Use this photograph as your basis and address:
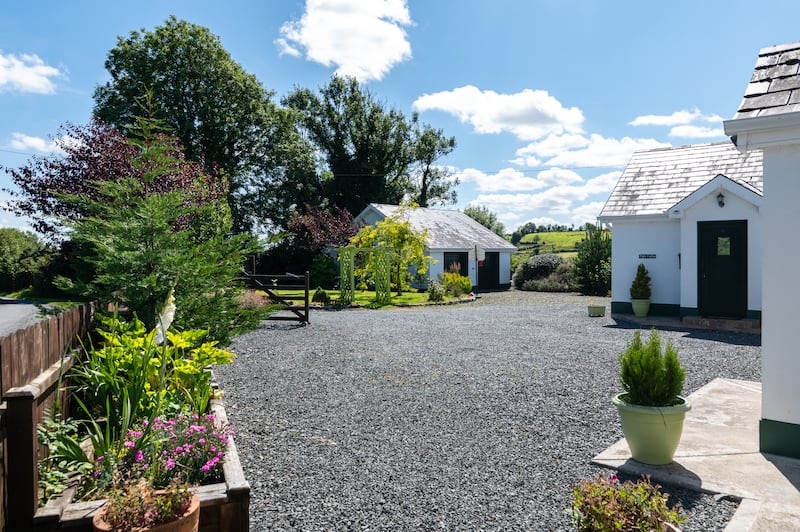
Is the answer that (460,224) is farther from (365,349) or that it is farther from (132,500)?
(132,500)

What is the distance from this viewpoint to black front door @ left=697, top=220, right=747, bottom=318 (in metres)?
13.6

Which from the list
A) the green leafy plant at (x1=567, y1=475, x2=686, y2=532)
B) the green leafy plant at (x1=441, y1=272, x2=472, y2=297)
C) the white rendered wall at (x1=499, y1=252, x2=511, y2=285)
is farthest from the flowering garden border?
the white rendered wall at (x1=499, y1=252, x2=511, y2=285)

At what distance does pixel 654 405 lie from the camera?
456 cm

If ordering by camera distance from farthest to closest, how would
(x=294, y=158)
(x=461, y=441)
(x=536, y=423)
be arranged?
(x=294, y=158)
(x=536, y=423)
(x=461, y=441)

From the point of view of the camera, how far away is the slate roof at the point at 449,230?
28.9 meters

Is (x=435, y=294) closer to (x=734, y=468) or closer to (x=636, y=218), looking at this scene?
(x=636, y=218)

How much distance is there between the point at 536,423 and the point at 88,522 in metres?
4.33

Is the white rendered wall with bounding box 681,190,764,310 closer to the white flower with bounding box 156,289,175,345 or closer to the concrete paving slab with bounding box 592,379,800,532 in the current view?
the concrete paving slab with bounding box 592,379,800,532

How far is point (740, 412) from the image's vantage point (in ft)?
20.1

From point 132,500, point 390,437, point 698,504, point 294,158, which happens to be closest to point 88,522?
point 132,500

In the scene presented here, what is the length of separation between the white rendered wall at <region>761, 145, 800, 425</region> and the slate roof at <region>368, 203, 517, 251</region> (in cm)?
2226

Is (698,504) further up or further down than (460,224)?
further down

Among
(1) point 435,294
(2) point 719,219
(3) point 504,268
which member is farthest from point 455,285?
(2) point 719,219

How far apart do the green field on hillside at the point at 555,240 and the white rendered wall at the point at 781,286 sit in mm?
42888
